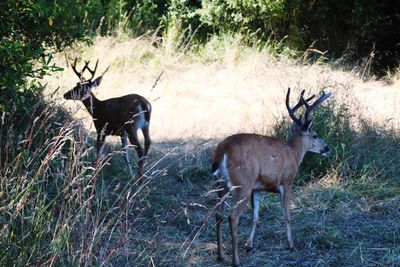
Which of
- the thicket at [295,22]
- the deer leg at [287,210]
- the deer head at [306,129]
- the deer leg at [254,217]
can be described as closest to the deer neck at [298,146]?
the deer head at [306,129]

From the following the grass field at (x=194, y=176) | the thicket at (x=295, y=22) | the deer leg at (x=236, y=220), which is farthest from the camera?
the thicket at (x=295, y=22)

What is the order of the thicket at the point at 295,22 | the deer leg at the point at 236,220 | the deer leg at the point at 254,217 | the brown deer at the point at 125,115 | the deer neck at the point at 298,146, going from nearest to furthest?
the deer leg at the point at 236,220
the deer leg at the point at 254,217
the deer neck at the point at 298,146
the brown deer at the point at 125,115
the thicket at the point at 295,22

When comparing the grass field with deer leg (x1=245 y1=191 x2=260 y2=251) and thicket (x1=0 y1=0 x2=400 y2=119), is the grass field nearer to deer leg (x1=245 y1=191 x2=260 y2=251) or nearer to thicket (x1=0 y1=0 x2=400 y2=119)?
deer leg (x1=245 y1=191 x2=260 y2=251)

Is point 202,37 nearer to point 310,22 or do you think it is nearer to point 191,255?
point 310,22

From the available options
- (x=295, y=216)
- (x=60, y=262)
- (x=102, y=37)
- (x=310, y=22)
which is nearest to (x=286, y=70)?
(x=310, y=22)

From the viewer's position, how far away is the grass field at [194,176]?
4.36 meters

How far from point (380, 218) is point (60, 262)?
12.9 feet

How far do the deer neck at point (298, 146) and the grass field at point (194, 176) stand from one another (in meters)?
0.64

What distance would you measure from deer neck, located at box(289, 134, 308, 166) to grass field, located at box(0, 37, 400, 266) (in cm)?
64

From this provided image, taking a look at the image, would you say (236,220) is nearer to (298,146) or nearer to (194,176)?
(298,146)

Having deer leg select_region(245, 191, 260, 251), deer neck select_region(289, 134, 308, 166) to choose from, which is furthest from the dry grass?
deer leg select_region(245, 191, 260, 251)

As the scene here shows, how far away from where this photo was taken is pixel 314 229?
6.90m

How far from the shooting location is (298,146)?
7.25 metres

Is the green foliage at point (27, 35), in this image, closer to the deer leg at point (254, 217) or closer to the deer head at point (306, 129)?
the deer leg at point (254, 217)
